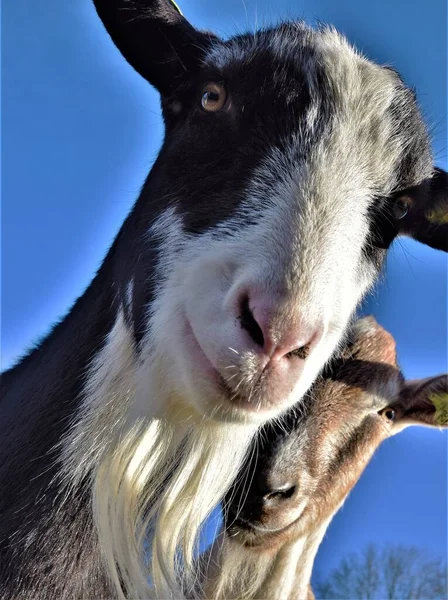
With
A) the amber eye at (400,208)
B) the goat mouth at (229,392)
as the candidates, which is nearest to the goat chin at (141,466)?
the goat mouth at (229,392)

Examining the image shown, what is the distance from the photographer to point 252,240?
188 cm

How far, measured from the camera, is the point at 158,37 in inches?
102

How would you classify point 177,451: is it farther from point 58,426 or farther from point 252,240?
point 252,240

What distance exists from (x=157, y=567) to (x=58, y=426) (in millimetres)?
621

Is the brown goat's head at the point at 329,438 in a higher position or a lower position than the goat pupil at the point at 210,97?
lower

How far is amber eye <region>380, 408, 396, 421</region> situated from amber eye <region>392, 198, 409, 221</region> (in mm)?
1534

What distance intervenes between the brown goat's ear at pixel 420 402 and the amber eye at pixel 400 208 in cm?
162

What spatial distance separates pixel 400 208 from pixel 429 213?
310 mm

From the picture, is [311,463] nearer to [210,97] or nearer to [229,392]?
[229,392]

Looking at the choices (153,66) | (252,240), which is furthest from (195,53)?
(252,240)

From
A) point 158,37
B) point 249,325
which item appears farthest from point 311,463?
point 158,37

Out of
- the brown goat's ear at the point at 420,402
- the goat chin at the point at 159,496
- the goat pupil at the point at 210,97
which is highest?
the goat pupil at the point at 210,97

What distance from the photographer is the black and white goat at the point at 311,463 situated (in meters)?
2.97

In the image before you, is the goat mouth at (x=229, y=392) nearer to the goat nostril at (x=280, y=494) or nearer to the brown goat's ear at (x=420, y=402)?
the goat nostril at (x=280, y=494)
